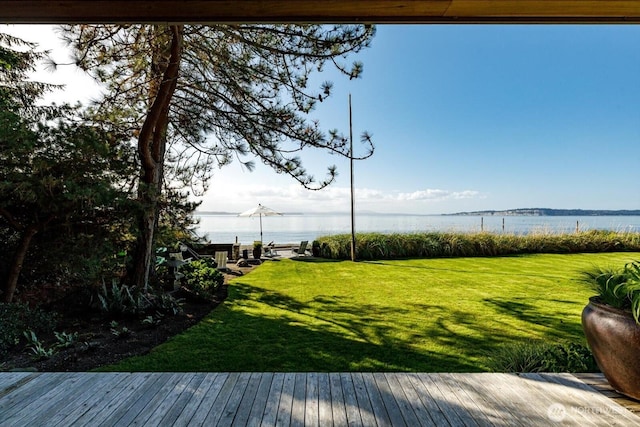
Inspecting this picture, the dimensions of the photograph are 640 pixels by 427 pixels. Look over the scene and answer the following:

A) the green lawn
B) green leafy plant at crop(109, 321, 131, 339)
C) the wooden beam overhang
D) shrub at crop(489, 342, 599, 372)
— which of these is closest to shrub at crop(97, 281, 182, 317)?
green leafy plant at crop(109, 321, 131, 339)

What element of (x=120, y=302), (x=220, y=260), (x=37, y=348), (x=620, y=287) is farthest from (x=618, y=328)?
(x=220, y=260)

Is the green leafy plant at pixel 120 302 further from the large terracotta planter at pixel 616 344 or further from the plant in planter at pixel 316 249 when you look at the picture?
the plant in planter at pixel 316 249

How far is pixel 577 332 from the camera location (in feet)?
13.9

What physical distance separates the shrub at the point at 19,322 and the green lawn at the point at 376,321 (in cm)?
141

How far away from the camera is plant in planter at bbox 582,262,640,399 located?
1.94m

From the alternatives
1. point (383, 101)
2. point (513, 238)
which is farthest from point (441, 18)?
point (513, 238)

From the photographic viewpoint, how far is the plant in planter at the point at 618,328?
6.38ft

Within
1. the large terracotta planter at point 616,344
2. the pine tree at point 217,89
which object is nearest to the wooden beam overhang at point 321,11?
the large terracotta planter at point 616,344

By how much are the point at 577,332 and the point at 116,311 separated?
6493mm

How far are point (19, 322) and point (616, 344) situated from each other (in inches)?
228

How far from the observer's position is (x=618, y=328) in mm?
1985

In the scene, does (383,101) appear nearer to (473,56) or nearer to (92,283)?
(473,56)

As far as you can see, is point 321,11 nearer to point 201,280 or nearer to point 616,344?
point 616,344

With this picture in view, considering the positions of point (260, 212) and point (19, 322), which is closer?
point (19, 322)
